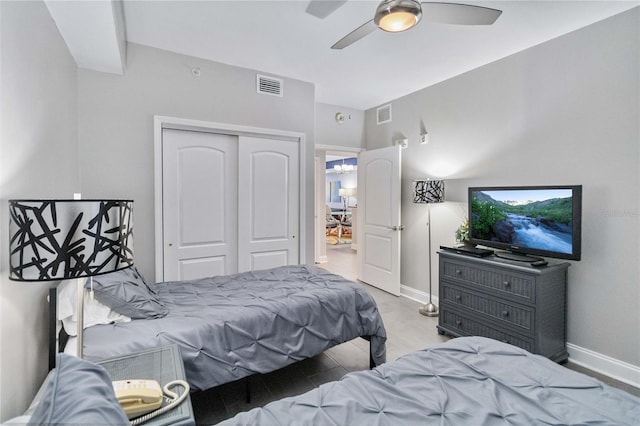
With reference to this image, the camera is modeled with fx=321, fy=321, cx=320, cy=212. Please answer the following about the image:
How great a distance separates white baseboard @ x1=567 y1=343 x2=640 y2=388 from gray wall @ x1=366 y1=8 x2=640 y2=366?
0.15 feet

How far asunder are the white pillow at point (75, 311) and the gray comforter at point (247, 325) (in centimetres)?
5

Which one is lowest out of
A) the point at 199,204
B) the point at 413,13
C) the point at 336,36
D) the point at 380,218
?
the point at 380,218

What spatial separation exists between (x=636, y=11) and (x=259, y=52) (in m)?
2.98

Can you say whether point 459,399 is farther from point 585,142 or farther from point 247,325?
point 585,142

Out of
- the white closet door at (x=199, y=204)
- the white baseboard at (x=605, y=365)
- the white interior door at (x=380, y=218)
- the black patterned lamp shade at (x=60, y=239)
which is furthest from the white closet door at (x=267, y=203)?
the white baseboard at (x=605, y=365)

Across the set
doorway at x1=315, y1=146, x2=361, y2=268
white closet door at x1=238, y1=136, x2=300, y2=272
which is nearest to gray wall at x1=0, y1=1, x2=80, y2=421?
white closet door at x1=238, y1=136, x2=300, y2=272

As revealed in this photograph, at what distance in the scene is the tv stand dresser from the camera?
2.52m

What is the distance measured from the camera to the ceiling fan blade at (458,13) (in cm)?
178

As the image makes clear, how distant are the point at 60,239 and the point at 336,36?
2554mm

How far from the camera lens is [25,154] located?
1407mm

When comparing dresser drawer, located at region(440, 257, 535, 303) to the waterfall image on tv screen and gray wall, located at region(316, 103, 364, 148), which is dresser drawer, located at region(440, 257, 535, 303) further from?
gray wall, located at region(316, 103, 364, 148)

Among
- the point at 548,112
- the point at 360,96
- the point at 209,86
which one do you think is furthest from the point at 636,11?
the point at 209,86

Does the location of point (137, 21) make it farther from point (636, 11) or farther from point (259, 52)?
point (636, 11)

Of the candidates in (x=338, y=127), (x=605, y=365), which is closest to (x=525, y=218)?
(x=605, y=365)
